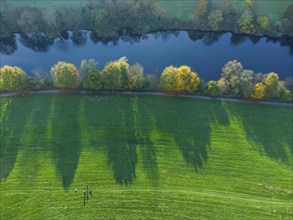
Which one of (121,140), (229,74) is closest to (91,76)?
(121,140)

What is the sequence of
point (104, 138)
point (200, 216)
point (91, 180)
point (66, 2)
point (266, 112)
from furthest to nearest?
point (66, 2) < point (266, 112) < point (104, 138) < point (91, 180) < point (200, 216)

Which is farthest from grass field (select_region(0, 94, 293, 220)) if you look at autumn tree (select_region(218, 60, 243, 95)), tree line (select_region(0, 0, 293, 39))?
tree line (select_region(0, 0, 293, 39))

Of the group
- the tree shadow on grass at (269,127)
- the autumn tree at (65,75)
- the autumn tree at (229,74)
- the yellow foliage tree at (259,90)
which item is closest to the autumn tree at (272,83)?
the yellow foliage tree at (259,90)

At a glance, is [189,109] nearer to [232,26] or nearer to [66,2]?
[232,26]

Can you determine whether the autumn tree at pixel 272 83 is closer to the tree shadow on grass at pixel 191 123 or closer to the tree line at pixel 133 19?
the tree shadow on grass at pixel 191 123

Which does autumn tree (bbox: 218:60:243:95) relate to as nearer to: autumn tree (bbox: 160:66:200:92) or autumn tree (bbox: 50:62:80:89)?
autumn tree (bbox: 160:66:200:92)

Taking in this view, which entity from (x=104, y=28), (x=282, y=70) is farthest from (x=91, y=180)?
(x=282, y=70)
